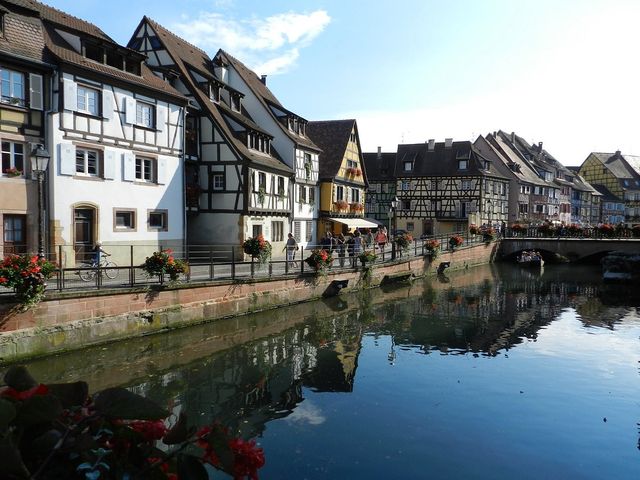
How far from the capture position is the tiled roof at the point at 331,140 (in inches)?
1598

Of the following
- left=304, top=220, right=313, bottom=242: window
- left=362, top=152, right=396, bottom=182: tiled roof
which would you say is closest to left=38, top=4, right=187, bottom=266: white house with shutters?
left=304, top=220, right=313, bottom=242: window

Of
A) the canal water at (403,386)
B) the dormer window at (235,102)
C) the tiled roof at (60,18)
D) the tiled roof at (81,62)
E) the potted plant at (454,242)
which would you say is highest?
the tiled roof at (60,18)

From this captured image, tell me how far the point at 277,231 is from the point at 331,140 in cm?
1384

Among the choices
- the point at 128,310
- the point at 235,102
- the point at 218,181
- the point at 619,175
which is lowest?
the point at 128,310

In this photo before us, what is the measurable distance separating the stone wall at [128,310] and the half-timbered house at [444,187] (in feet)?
107

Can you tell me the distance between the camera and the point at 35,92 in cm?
1873

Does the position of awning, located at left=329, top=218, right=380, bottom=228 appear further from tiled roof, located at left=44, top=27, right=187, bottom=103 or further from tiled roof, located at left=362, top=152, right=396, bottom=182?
tiled roof, located at left=44, top=27, right=187, bottom=103

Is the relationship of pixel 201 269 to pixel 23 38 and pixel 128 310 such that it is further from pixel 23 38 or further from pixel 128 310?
pixel 23 38

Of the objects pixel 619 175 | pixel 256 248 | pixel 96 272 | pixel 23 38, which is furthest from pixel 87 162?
pixel 619 175

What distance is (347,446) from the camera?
32.1ft

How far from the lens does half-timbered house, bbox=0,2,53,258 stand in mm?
17953

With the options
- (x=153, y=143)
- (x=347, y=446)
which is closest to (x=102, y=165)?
(x=153, y=143)

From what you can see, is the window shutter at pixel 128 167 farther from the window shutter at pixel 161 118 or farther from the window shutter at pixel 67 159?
the window shutter at pixel 67 159

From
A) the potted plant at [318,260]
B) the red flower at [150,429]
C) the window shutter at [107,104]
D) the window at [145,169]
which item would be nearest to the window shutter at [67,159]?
the window shutter at [107,104]
